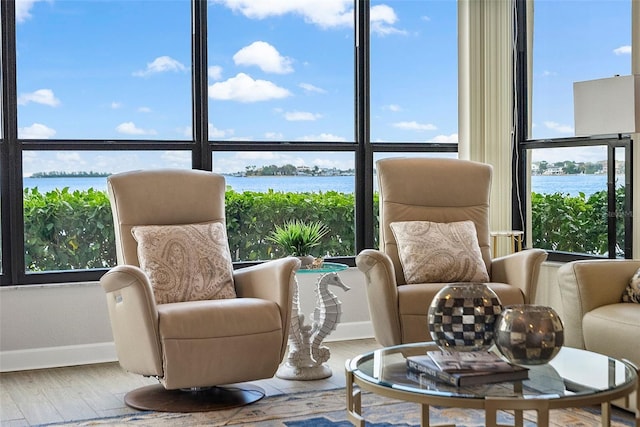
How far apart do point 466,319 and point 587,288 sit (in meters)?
1.38

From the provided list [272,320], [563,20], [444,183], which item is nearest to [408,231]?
[444,183]

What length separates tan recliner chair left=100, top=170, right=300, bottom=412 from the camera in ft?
12.2

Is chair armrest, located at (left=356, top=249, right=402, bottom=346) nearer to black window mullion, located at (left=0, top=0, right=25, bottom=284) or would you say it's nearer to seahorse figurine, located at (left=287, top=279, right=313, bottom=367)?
seahorse figurine, located at (left=287, top=279, right=313, bottom=367)

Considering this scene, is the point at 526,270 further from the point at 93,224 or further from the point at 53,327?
the point at 53,327

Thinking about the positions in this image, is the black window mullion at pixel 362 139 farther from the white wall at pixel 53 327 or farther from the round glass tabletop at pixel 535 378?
the round glass tabletop at pixel 535 378

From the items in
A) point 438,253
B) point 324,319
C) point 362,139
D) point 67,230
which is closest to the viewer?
point 324,319

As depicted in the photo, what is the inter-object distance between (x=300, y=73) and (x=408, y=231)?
57.7 inches

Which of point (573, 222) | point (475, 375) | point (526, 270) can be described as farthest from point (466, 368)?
point (573, 222)

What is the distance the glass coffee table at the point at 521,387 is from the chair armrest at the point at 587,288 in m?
1.02

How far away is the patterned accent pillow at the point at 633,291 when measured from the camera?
3.92 m

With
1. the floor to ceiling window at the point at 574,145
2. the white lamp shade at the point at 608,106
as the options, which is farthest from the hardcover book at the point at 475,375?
the floor to ceiling window at the point at 574,145

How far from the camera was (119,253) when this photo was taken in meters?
4.30

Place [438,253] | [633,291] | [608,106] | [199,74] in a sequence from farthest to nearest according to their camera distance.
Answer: [199,74] → [438,253] → [608,106] → [633,291]

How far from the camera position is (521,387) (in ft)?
8.22
